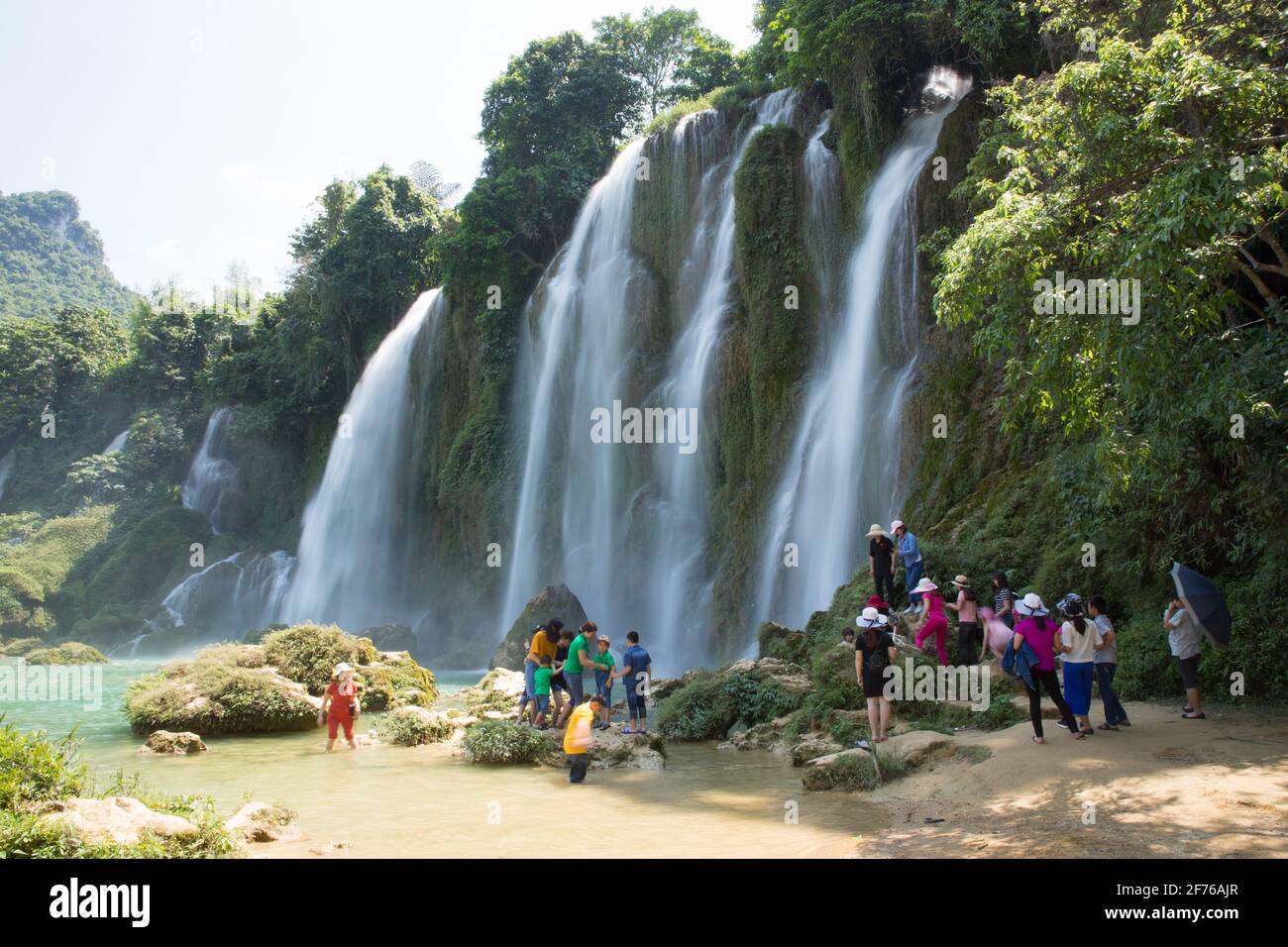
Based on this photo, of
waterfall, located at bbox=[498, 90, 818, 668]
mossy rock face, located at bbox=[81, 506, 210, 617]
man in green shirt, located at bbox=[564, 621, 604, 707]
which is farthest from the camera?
mossy rock face, located at bbox=[81, 506, 210, 617]

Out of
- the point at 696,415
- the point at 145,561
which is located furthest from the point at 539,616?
the point at 145,561

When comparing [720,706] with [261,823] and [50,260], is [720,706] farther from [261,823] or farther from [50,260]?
[50,260]

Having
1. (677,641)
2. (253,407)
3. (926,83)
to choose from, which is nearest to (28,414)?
(253,407)

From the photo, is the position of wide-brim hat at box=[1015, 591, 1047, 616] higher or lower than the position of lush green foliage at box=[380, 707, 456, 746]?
higher

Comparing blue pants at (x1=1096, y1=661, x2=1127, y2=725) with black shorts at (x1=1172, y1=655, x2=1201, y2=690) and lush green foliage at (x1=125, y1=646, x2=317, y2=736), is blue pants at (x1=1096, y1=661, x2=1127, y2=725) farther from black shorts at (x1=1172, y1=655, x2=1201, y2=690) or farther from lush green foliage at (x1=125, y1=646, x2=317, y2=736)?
lush green foliage at (x1=125, y1=646, x2=317, y2=736)

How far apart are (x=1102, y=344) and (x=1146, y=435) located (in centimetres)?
278

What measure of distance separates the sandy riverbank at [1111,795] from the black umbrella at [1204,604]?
89 cm

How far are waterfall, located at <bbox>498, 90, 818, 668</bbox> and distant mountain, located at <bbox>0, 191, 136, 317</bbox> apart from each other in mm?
80179

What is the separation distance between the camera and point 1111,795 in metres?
7.52

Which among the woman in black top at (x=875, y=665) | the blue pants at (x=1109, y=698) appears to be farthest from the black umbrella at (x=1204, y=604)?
the woman in black top at (x=875, y=665)

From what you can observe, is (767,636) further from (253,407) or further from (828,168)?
(253,407)

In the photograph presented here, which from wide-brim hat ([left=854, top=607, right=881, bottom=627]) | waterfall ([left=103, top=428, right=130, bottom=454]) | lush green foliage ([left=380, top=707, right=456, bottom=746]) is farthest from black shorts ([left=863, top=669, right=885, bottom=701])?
waterfall ([left=103, top=428, right=130, bottom=454])

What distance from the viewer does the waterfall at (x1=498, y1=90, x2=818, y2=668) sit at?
86.5ft

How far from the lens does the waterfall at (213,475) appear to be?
49.0 meters
